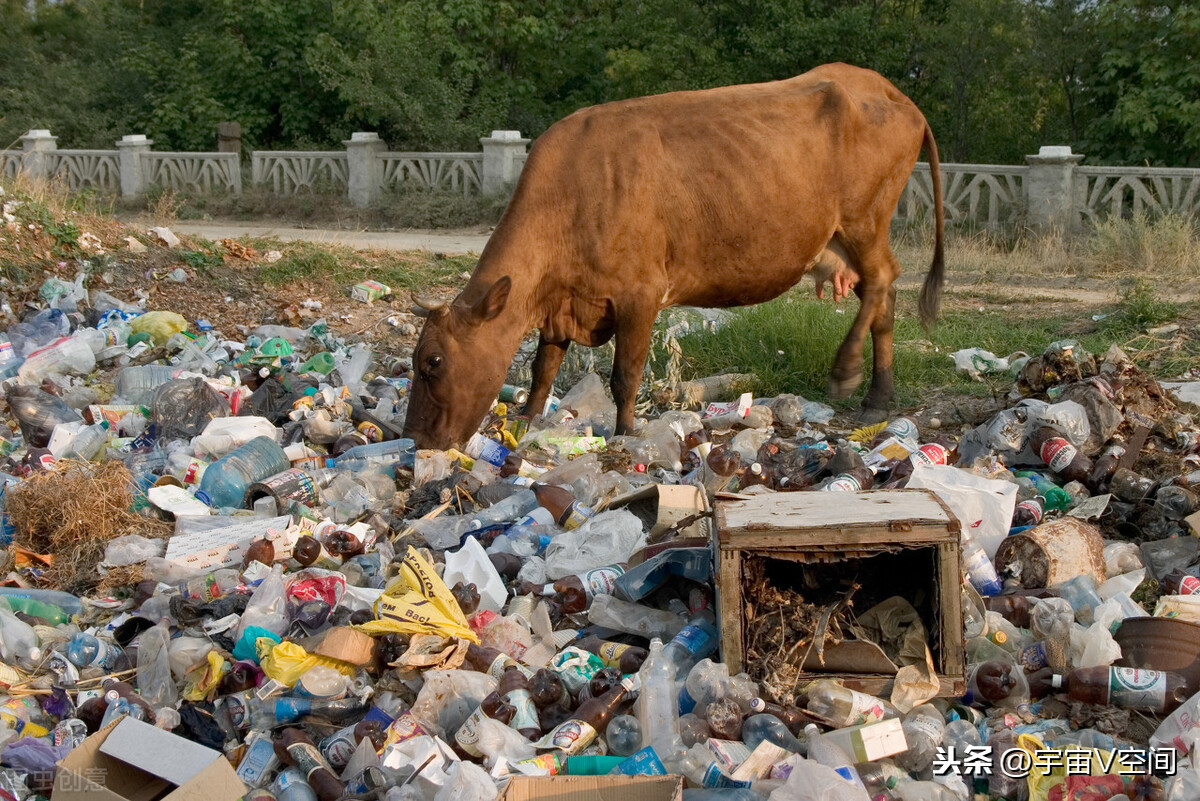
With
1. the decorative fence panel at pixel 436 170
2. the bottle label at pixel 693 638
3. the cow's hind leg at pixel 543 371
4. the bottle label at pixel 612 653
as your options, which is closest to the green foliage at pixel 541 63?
the decorative fence panel at pixel 436 170

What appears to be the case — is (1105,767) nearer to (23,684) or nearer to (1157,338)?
(23,684)

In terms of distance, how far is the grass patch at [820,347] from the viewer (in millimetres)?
7082

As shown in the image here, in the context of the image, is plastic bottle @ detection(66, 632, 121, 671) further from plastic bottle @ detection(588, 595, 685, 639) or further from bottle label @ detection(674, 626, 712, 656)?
bottle label @ detection(674, 626, 712, 656)

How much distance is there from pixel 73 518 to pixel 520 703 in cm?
250

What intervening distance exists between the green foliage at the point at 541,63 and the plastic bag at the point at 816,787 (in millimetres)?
13775

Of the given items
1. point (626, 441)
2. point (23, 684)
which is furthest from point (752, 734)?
point (626, 441)

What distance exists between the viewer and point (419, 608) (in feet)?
11.8

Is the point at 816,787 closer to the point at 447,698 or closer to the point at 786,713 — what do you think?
the point at 786,713

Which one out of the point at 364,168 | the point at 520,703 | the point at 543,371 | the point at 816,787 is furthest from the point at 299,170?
the point at 816,787

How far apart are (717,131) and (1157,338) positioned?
144 inches

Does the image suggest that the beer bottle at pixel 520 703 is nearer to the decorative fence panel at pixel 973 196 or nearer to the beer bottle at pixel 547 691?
the beer bottle at pixel 547 691

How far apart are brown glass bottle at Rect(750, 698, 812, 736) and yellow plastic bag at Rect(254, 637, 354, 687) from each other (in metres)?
1.33

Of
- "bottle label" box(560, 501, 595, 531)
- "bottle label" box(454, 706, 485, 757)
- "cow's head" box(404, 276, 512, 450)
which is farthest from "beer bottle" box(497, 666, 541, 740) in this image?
"cow's head" box(404, 276, 512, 450)

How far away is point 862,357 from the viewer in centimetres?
692
